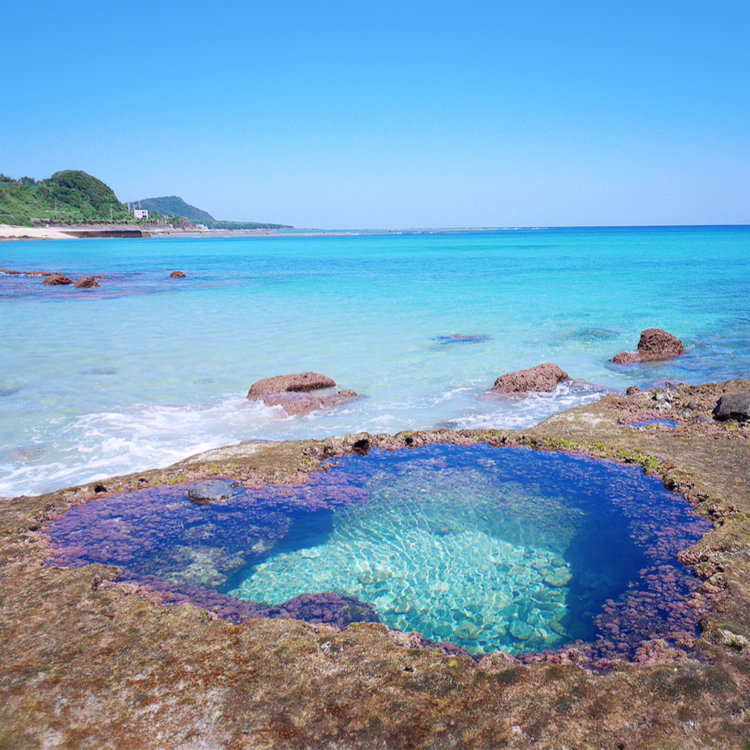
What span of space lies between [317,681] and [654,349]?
57.6ft

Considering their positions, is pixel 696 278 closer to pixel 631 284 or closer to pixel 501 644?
pixel 631 284

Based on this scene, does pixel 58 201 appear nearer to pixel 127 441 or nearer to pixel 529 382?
pixel 127 441

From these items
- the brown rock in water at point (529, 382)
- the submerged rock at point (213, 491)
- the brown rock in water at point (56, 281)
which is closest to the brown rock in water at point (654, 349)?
the brown rock in water at point (529, 382)

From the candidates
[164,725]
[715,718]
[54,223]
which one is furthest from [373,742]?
[54,223]

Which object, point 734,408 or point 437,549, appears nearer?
point 437,549

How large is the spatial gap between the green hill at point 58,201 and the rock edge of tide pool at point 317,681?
15797 centimetres

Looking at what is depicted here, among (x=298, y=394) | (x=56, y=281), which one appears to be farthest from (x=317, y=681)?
(x=56, y=281)

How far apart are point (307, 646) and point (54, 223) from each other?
171m

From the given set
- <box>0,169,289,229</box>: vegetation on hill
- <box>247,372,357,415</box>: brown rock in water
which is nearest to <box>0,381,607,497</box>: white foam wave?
<box>247,372,357,415</box>: brown rock in water

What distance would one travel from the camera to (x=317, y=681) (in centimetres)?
464

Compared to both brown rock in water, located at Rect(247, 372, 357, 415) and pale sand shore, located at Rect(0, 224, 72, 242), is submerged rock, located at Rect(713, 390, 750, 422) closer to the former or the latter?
brown rock in water, located at Rect(247, 372, 357, 415)

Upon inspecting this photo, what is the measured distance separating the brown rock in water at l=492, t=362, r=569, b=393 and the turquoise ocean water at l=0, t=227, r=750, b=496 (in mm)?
444

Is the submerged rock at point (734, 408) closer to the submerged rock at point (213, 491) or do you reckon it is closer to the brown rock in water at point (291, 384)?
the brown rock in water at point (291, 384)

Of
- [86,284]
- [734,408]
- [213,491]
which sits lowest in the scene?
[213,491]
